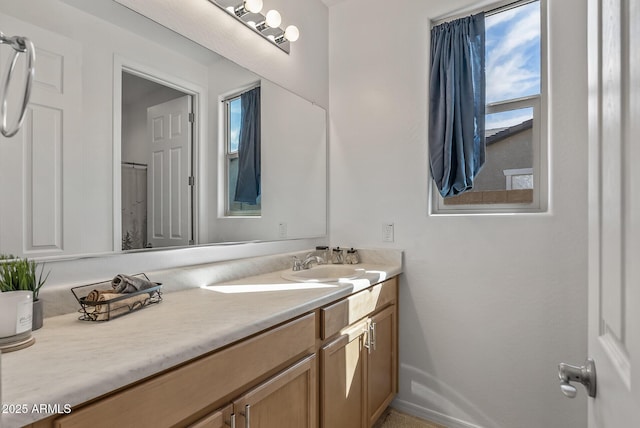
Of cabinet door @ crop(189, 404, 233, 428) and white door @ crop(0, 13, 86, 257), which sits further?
white door @ crop(0, 13, 86, 257)

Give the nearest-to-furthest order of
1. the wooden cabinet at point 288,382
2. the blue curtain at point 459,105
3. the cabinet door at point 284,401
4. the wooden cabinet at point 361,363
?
the wooden cabinet at point 288,382, the cabinet door at point 284,401, the wooden cabinet at point 361,363, the blue curtain at point 459,105

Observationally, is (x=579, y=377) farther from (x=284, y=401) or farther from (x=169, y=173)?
(x=169, y=173)

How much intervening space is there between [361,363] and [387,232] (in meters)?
0.81

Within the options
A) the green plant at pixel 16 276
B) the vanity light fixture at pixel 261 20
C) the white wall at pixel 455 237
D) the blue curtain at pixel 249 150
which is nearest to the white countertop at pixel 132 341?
the green plant at pixel 16 276

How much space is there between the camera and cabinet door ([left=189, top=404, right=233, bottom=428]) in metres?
0.80

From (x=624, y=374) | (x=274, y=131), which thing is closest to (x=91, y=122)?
(x=274, y=131)

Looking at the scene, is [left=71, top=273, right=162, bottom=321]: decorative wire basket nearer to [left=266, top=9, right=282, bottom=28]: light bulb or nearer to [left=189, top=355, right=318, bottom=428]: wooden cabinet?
[left=189, top=355, right=318, bottom=428]: wooden cabinet

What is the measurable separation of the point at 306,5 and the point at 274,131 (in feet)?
2.97

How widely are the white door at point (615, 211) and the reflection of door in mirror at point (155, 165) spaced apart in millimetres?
1368

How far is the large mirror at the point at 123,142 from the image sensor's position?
99 cm

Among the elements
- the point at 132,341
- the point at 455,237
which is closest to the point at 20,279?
the point at 132,341

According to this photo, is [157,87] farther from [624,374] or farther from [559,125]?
[559,125]

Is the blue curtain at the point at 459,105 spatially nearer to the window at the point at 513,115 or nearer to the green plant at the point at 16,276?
the window at the point at 513,115

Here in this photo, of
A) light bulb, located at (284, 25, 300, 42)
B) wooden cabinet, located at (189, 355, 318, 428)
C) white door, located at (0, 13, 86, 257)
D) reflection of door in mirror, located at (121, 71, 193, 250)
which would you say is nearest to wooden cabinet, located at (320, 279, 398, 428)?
wooden cabinet, located at (189, 355, 318, 428)
